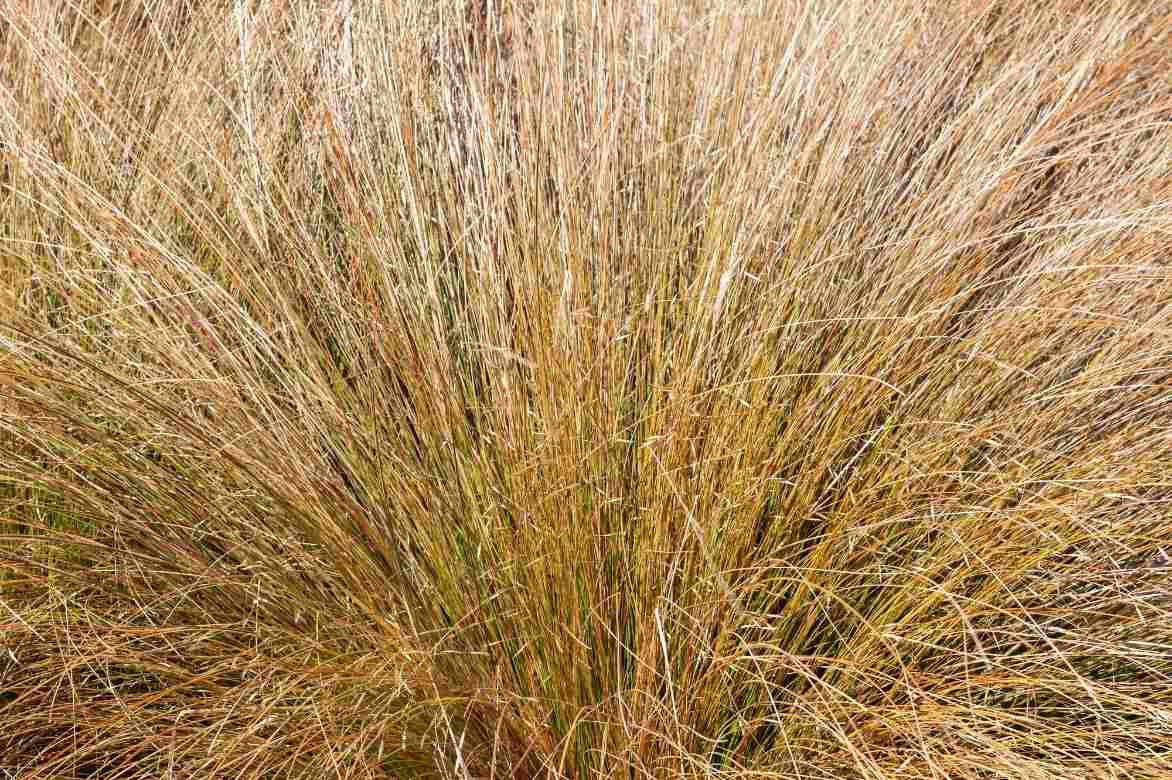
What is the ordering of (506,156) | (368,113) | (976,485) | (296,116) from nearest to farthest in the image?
1. (976,485)
2. (506,156)
3. (368,113)
4. (296,116)

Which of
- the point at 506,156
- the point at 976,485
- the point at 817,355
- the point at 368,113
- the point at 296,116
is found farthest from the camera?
the point at 296,116

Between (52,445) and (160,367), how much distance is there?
0.59 feet

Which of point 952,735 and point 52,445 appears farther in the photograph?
point 52,445

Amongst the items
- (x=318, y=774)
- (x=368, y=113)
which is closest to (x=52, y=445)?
(x=318, y=774)

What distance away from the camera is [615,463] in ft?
4.73

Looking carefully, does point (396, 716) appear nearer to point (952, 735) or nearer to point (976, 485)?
point (952, 735)

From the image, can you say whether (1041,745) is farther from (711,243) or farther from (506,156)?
(506,156)

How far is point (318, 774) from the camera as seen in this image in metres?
1.37

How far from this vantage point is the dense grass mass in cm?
137

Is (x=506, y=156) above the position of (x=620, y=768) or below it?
above

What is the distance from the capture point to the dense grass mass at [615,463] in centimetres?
137

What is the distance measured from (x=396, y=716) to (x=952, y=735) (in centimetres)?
65

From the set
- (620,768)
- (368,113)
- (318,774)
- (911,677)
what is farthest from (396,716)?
(368,113)

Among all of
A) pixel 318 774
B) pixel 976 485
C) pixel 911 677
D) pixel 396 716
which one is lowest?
pixel 318 774
